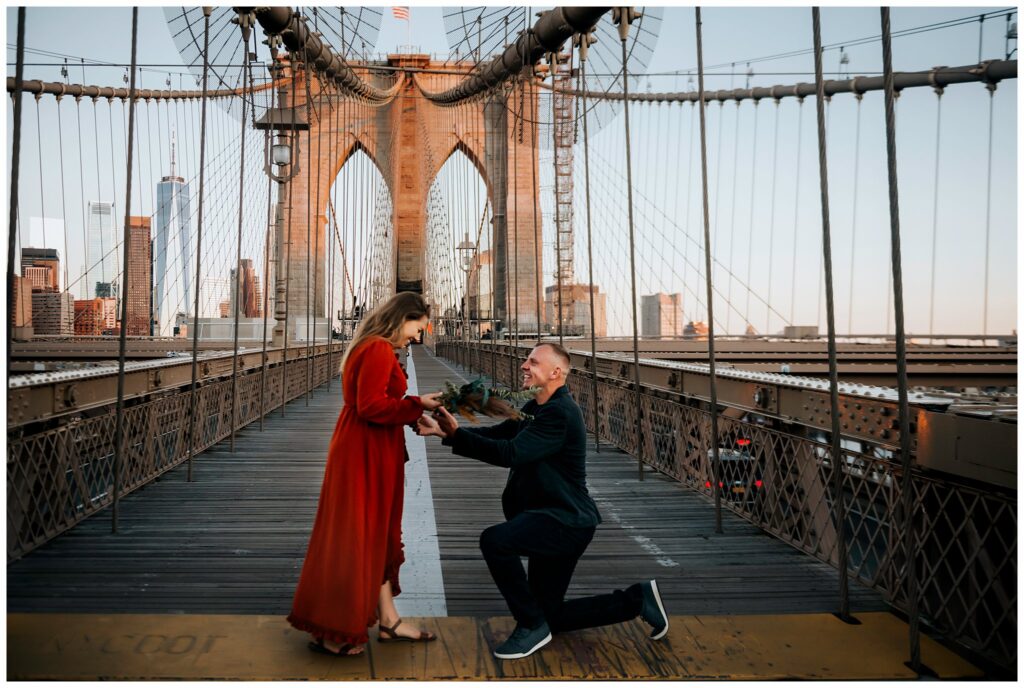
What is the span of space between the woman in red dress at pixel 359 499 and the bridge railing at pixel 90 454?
176 centimetres

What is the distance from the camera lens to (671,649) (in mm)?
2637

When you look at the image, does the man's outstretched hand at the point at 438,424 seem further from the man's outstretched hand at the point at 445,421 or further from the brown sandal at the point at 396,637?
the brown sandal at the point at 396,637

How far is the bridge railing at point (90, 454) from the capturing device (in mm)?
3594

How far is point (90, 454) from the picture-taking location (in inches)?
182

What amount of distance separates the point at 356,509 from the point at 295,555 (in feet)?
4.69

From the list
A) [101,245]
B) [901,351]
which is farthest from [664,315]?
[901,351]

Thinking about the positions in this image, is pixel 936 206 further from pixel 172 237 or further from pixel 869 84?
pixel 172 237

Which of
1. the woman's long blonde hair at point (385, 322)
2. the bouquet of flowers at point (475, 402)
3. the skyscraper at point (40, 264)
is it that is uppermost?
the skyscraper at point (40, 264)

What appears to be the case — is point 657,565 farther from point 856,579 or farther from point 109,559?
point 109,559

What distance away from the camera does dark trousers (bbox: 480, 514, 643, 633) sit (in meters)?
2.56

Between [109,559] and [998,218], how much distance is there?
14.0 m

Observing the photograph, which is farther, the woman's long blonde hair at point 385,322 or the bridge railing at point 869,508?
the woman's long blonde hair at point 385,322

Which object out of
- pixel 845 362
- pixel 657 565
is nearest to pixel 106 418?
pixel 657 565

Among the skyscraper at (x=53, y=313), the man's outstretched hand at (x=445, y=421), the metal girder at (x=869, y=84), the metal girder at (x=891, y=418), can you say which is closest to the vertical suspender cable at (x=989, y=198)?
the metal girder at (x=869, y=84)
